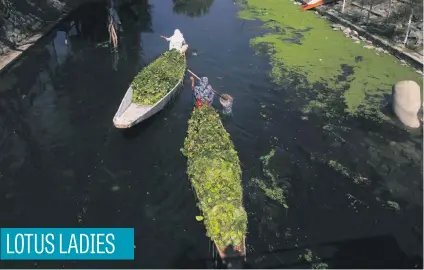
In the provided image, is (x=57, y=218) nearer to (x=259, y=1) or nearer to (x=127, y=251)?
(x=127, y=251)

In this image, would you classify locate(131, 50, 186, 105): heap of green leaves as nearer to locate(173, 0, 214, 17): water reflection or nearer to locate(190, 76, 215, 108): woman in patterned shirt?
locate(190, 76, 215, 108): woman in patterned shirt

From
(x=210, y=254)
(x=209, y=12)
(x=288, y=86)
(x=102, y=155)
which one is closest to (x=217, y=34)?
(x=209, y=12)

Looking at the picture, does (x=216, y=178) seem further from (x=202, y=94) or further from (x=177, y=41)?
(x=177, y=41)

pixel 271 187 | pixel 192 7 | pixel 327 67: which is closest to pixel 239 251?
pixel 271 187

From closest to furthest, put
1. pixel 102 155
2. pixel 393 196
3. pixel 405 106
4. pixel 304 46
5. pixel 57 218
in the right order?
pixel 57 218 < pixel 393 196 < pixel 102 155 < pixel 405 106 < pixel 304 46

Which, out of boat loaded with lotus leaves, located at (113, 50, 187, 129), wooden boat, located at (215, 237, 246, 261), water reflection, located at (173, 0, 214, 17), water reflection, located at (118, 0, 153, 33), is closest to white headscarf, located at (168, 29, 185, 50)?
boat loaded with lotus leaves, located at (113, 50, 187, 129)

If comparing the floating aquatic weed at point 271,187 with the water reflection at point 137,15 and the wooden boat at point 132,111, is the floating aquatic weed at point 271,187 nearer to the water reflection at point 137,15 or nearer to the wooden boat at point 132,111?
the wooden boat at point 132,111
